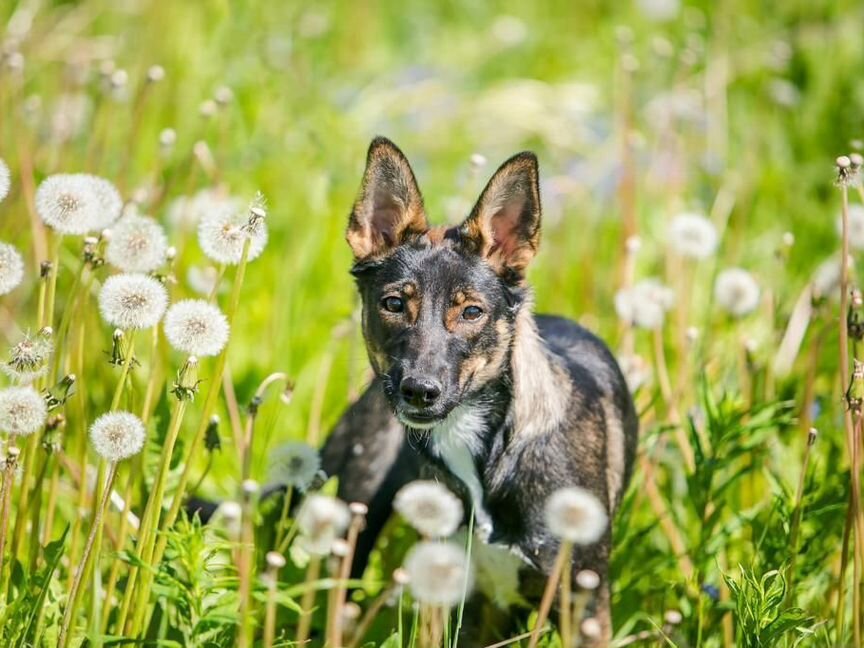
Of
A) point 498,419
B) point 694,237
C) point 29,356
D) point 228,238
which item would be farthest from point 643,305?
point 29,356

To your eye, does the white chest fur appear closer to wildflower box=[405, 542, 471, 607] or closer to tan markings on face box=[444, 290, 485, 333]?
tan markings on face box=[444, 290, 485, 333]

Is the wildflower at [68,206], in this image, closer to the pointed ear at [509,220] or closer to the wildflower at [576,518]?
the pointed ear at [509,220]

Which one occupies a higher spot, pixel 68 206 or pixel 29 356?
pixel 68 206

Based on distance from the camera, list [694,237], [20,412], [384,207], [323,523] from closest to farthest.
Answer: [323,523] < [20,412] < [384,207] < [694,237]

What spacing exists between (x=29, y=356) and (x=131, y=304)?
267mm

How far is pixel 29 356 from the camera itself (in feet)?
9.29

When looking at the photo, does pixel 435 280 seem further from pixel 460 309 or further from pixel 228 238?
pixel 228 238

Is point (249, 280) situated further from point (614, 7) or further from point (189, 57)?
point (614, 7)

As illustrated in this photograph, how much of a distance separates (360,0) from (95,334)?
4.76 meters

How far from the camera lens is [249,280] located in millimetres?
5762

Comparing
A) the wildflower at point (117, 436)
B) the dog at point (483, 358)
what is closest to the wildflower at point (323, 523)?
the wildflower at point (117, 436)

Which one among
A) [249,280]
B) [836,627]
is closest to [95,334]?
[249,280]

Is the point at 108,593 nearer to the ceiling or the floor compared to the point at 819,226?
nearer to the floor

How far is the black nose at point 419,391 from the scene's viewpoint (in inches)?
130
